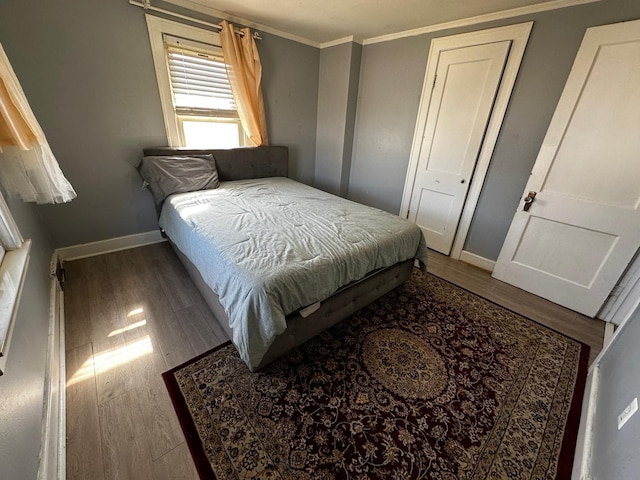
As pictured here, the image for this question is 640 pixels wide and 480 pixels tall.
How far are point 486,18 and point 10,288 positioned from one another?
364 centimetres

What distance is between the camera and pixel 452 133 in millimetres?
2672

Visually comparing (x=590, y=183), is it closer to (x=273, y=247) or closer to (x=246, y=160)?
(x=273, y=247)

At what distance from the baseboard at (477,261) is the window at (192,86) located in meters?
2.99

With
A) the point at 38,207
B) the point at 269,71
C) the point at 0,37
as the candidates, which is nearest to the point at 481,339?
the point at 269,71

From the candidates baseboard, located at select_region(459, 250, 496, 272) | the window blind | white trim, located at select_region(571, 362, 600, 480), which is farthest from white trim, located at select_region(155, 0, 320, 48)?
white trim, located at select_region(571, 362, 600, 480)

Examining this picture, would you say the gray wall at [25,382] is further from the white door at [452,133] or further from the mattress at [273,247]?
the white door at [452,133]

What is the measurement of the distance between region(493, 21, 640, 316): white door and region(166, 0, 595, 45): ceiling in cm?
51

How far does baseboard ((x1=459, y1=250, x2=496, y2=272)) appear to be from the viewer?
8.82 ft

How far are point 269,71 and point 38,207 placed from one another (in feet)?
8.61

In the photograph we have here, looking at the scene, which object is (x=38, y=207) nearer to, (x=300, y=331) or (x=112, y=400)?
(x=112, y=400)

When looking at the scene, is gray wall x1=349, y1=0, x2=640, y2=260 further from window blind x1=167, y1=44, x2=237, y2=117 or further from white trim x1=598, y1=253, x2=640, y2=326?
window blind x1=167, y1=44, x2=237, y2=117

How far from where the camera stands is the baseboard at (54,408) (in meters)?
0.99

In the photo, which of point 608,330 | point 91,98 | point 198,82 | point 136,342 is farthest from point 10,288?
point 608,330

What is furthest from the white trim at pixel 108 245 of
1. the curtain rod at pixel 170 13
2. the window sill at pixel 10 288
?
the curtain rod at pixel 170 13
